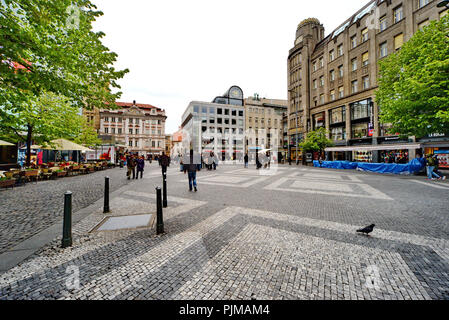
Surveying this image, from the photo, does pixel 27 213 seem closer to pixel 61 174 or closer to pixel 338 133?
pixel 61 174

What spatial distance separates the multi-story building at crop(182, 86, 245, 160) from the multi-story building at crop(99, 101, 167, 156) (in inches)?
524

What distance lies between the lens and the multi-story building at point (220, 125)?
57.5m

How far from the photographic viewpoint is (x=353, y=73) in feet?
84.5

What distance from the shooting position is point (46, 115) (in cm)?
1393

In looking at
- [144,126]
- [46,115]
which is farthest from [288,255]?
[144,126]

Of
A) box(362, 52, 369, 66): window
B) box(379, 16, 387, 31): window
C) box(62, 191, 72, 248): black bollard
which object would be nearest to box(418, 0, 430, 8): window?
box(379, 16, 387, 31): window

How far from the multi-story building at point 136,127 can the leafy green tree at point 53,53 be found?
2367 inches

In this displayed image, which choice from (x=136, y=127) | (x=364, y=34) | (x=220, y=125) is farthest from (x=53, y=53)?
(x=136, y=127)

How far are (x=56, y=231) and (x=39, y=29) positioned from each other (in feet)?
16.8

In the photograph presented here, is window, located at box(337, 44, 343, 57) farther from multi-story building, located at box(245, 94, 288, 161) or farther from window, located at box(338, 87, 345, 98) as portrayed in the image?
multi-story building, located at box(245, 94, 288, 161)

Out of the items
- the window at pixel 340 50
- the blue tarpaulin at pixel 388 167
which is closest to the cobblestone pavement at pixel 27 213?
the blue tarpaulin at pixel 388 167

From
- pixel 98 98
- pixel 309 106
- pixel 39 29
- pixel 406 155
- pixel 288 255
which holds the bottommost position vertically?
pixel 288 255
